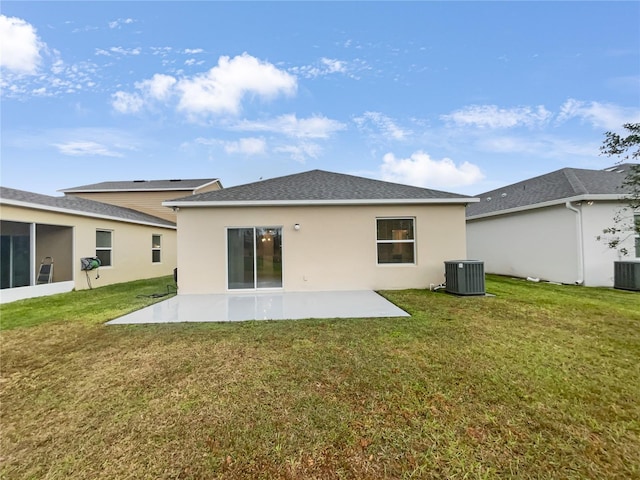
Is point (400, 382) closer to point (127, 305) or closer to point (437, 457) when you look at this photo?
point (437, 457)

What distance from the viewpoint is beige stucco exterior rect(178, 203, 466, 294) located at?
8734 millimetres

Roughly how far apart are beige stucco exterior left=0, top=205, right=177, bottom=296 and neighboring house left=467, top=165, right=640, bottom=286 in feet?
52.9

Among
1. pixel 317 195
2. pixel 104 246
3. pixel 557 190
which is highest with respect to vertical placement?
pixel 557 190

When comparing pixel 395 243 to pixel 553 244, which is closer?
pixel 395 243

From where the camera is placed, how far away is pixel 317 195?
902cm

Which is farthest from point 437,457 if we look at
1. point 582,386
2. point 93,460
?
point 93,460

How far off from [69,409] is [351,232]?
732 centimetres

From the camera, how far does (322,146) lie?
18.7m

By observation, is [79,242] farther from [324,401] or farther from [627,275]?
[627,275]

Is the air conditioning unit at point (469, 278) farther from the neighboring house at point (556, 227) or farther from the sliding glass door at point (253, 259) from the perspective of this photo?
the sliding glass door at point (253, 259)

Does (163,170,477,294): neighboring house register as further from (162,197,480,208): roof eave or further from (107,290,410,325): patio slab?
(107,290,410,325): patio slab

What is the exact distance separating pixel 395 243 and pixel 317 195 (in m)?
2.91

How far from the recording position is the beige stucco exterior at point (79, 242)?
8.82 meters

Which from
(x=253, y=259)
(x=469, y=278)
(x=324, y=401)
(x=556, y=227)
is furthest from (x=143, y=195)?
(x=556, y=227)
